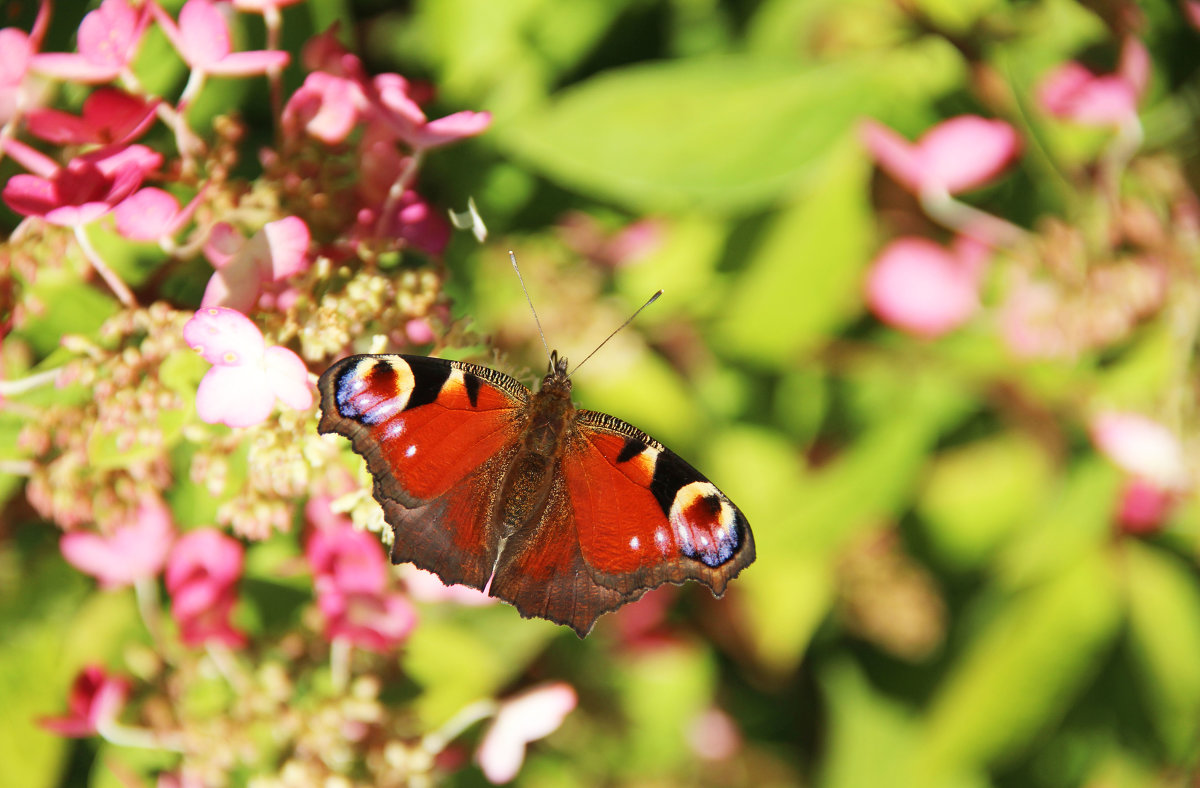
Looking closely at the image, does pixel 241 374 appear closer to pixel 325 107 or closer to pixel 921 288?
pixel 325 107

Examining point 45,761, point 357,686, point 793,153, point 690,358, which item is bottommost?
point 45,761

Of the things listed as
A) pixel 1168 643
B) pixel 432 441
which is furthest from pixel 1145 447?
pixel 432 441

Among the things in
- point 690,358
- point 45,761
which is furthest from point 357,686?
point 690,358

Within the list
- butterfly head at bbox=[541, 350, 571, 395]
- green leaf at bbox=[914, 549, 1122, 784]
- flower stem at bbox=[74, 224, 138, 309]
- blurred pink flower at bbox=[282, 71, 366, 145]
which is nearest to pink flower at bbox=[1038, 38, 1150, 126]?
green leaf at bbox=[914, 549, 1122, 784]

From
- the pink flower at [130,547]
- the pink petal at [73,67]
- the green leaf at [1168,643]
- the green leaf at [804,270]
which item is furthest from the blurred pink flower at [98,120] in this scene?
the green leaf at [1168,643]

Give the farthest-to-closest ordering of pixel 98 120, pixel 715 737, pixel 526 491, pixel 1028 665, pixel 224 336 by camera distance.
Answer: pixel 715 737 < pixel 1028 665 < pixel 526 491 < pixel 98 120 < pixel 224 336

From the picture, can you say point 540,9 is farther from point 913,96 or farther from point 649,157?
point 913,96

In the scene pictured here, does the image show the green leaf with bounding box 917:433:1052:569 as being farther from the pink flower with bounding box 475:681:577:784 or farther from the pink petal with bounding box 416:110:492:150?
the pink petal with bounding box 416:110:492:150
